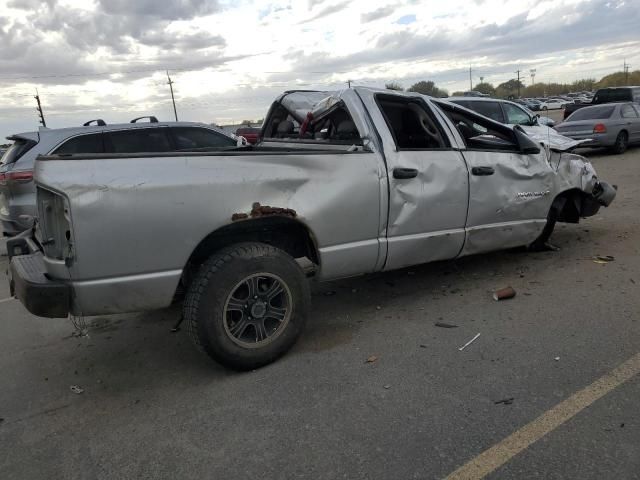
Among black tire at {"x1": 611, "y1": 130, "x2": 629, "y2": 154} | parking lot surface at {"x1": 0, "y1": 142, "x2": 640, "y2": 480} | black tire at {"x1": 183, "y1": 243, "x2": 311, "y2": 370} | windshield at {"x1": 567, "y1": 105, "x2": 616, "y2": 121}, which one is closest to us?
parking lot surface at {"x1": 0, "y1": 142, "x2": 640, "y2": 480}

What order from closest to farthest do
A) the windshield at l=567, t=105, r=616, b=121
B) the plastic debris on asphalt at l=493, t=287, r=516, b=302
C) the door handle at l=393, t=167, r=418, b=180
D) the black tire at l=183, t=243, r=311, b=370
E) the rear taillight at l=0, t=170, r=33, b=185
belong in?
the black tire at l=183, t=243, r=311, b=370 → the door handle at l=393, t=167, r=418, b=180 → the plastic debris on asphalt at l=493, t=287, r=516, b=302 → the rear taillight at l=0, t=170, r=33, b=185 → the windshield at l=567, t=105, r=616, b=121

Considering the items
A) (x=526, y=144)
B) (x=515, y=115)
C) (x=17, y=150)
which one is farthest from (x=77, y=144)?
(x=515, y=115)

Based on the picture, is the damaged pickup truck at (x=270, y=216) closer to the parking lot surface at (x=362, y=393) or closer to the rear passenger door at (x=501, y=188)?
the rear passenger door at (x=501, y=188)

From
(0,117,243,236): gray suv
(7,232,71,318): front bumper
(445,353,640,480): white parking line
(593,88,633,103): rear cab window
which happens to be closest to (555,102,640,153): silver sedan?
(593,88,633,103): rear cab window

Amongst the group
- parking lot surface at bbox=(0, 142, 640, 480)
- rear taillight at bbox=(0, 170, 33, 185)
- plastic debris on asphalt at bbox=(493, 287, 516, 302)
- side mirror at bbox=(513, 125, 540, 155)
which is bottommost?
parking lot surface at bbox=(0, 142, 640, 480)

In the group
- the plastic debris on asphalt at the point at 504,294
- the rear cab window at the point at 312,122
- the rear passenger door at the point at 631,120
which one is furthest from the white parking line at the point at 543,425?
the rear passenger door at the point at 631,120

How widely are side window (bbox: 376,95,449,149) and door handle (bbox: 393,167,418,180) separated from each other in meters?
0.40

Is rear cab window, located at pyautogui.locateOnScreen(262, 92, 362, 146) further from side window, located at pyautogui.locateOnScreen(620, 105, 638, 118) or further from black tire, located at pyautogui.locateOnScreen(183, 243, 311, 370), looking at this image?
side window, located at pyautogui.locateOnScreen(620, 105, 638, 118)

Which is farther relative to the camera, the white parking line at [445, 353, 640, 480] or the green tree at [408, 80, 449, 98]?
the green tree at [408, 80, 449, 98]

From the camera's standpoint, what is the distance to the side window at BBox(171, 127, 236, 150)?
25.4 ft

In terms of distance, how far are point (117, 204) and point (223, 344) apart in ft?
3.56

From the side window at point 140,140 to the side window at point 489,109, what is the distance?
8324 mm

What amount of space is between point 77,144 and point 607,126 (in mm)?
13771

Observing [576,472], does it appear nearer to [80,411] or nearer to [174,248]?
[174,248]
